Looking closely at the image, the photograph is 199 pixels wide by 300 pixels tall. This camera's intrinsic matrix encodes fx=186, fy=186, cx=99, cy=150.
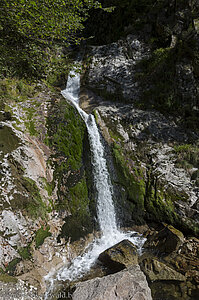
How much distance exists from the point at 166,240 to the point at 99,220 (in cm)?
241

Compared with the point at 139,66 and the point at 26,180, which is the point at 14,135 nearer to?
the point at 26,180

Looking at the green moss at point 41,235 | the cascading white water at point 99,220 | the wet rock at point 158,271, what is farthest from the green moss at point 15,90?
the wet rock at point 158,271

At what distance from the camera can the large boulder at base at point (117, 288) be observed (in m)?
3.15

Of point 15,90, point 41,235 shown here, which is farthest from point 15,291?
point 15,90

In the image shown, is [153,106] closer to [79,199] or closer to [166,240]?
[79,199]

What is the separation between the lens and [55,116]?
23.1ft

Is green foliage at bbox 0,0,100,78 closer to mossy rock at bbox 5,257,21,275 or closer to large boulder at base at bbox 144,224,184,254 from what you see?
mossy rock at bbox 5,257,21,275

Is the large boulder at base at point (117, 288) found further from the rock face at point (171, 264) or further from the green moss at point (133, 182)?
the green moss at point (133, 182)

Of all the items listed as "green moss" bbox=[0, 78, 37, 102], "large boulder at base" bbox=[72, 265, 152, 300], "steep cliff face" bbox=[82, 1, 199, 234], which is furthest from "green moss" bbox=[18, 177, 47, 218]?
"steep cliff face" bbox=[82, 1, 199, 234]

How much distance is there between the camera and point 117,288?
10.8 feet

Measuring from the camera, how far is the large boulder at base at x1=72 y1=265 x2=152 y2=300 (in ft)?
10.3

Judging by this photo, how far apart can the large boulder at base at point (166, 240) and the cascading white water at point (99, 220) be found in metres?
0.40


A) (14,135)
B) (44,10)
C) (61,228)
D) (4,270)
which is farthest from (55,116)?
(4,270)

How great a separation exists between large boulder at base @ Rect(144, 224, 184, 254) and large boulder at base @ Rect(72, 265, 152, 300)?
2802 mm
